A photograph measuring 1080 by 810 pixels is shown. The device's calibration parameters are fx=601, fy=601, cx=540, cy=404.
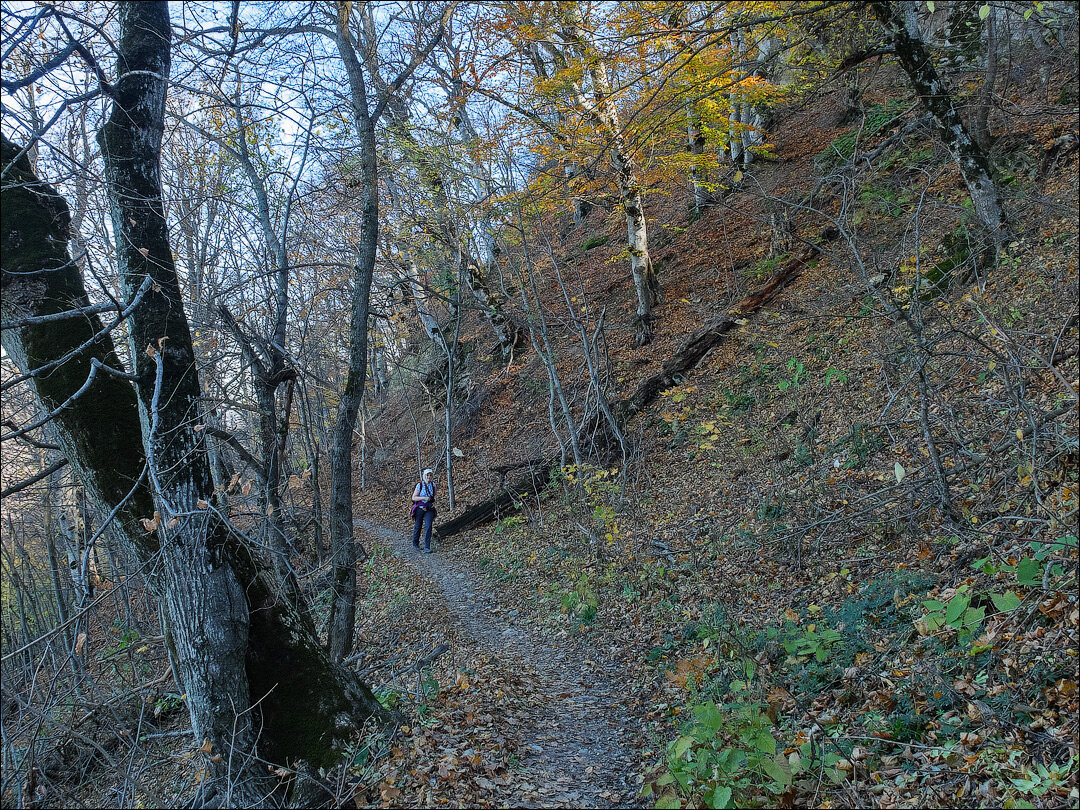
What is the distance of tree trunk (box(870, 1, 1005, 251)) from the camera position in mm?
7749

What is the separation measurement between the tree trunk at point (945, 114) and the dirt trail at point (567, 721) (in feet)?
25.0

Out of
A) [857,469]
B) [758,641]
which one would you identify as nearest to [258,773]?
[758,641]

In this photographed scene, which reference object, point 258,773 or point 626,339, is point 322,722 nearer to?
point 258,773

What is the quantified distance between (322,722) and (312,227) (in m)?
7.02

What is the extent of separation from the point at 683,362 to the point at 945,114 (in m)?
6.17


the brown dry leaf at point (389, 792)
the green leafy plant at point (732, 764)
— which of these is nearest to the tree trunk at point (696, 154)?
the green leafy plant at point (732, 764)

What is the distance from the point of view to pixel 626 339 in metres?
15.7

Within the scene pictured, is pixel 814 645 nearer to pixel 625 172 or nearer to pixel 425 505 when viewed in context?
pixel 425 505

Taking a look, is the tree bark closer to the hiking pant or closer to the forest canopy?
the forest canopy

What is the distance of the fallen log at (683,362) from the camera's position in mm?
12703

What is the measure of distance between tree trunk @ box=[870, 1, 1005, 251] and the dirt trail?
25.0 feet

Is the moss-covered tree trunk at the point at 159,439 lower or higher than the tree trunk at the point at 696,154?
lower

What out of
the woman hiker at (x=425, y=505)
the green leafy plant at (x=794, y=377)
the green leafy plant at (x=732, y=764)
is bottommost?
the green leafy plant at (x=732, y=764)

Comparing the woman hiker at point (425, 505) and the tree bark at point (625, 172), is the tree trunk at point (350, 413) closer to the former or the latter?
the tree bark at point (625, 172)
